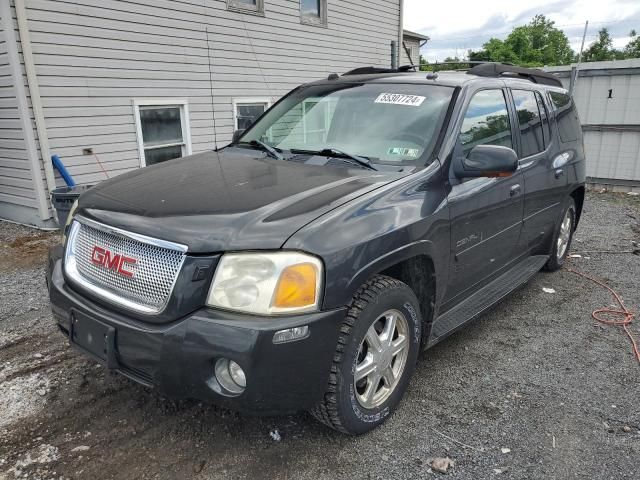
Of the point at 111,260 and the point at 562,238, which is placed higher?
the point at 111,260

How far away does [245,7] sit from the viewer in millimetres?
8516

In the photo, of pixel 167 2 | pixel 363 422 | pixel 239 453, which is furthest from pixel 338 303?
pixel 167 2

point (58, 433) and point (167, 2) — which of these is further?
point (167, 2)

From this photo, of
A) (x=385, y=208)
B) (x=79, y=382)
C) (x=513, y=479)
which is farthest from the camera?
(x=79, y=382)

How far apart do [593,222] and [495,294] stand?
4.74m

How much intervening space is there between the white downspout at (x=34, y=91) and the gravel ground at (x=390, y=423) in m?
2.90

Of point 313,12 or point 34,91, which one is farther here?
point 313,12

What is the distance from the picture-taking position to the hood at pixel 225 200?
2125 millimetres

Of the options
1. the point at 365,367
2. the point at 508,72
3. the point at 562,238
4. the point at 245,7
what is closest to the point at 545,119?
the point at 508,72

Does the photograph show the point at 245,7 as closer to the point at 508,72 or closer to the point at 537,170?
the point at 508,72

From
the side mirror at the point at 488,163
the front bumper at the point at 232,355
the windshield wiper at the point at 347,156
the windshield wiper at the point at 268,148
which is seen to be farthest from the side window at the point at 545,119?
the front bumper at the point at 232,355

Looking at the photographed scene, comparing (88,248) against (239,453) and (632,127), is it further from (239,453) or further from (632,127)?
(632,127)

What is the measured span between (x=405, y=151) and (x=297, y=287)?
1322 mm

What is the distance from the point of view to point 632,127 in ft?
30.0
